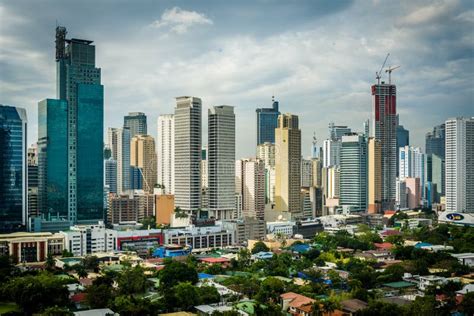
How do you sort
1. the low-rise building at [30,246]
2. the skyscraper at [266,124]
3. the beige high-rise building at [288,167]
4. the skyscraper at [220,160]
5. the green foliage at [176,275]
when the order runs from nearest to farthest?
the green foliage at [176,275]
the low-rise building at [30,246]
the skyscraper at [220,160]
the beige high-rise building at [288,167]
the skyscraper at [266,124]

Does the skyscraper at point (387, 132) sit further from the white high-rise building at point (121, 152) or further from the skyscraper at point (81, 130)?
the white high-rise building at point (121, 152)

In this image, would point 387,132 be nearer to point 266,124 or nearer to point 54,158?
point 266,124

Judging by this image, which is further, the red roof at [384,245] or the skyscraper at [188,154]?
the skyscraper at [188,154]

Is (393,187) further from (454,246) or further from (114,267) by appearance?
(114,267)

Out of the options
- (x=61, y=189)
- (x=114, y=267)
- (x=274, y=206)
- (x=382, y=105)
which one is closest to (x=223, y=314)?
(x=114, y=267)

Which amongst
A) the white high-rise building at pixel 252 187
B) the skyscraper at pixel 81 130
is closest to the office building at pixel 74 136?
the skyscraper at pixel 81 130

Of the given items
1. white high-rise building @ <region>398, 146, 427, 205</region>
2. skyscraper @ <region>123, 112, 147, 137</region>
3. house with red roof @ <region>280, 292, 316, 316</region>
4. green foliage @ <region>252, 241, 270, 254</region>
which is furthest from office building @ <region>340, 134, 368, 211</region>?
house with red roof @ <region>280, 292, 316, 316</region>
